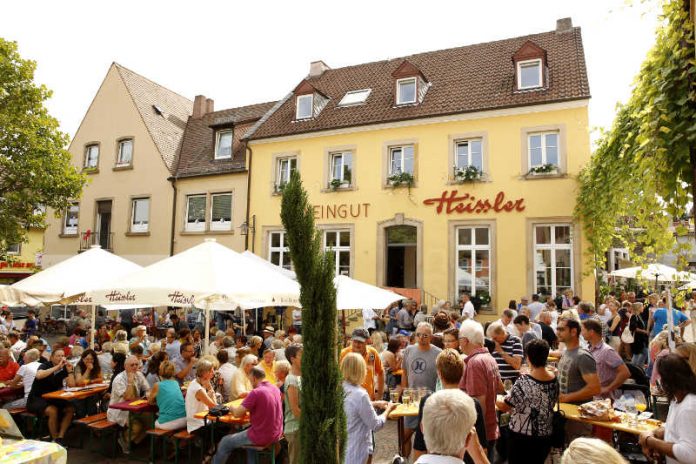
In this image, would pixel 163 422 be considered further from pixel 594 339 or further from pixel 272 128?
pixel 272 128

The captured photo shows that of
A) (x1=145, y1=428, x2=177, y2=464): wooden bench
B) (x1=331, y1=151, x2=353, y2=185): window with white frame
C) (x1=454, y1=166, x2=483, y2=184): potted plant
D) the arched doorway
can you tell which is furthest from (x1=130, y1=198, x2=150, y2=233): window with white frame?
(x1=145, y1=428, x2=177, y2=464): wooden bench

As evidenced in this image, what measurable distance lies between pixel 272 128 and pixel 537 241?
10.6 meters

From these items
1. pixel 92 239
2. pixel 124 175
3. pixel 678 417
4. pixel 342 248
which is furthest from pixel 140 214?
pixel 678 417

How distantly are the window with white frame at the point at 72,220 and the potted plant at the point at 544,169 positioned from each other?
19.7 m

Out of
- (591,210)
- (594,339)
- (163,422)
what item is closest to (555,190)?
(591,210)

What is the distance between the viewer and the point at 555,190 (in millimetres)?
14344

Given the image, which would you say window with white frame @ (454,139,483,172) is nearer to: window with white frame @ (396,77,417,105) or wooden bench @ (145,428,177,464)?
window with white frame @ (396,77,417,105)

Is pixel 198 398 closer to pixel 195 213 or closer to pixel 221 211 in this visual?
pixel 221 211

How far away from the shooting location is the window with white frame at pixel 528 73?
50.4ft

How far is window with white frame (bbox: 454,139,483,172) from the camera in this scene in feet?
51.1

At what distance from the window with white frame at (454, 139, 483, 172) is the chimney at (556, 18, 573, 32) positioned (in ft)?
17.8

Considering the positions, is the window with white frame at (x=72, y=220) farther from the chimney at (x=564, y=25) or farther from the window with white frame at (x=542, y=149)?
the chimney at (x=564, y=25)

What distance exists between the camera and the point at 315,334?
1.94 metres

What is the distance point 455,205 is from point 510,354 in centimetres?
982
